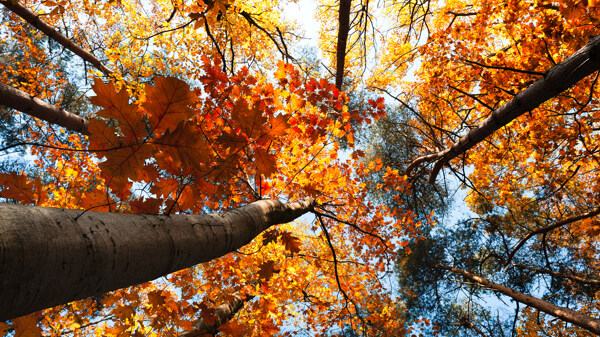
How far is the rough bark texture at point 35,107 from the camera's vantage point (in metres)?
2.47

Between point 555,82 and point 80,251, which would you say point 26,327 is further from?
point 555,82

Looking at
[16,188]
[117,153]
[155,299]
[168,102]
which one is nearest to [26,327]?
[155,299]

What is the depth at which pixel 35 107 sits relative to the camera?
2.73 meters

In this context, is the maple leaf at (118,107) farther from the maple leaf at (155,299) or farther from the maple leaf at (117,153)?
the maple leaf at (155,299)

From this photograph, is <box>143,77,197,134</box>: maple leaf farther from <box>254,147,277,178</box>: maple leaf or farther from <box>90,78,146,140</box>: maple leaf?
<box>254,147,277,178</box>: maple leaf

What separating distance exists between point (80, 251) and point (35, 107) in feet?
11.5

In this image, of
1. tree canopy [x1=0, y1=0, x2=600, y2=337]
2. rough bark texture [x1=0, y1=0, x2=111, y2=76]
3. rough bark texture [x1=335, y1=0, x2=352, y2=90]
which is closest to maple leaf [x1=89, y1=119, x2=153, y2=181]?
tree canopy [x1=0, y1=0, x2=600, y2=337]

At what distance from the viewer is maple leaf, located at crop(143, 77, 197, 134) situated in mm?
733

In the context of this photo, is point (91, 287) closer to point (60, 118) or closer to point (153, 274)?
point (153, 274)

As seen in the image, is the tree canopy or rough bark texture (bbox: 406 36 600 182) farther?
rough bark texture (bbox: 406 36 600 182)

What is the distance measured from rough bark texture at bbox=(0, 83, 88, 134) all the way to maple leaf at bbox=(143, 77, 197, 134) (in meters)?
3.11

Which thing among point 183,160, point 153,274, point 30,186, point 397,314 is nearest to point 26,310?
point 153,274

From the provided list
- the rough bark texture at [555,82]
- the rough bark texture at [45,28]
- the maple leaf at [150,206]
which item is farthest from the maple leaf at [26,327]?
the rough bark texture at [45,28]

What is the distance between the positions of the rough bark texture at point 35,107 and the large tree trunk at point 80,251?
3152mm
